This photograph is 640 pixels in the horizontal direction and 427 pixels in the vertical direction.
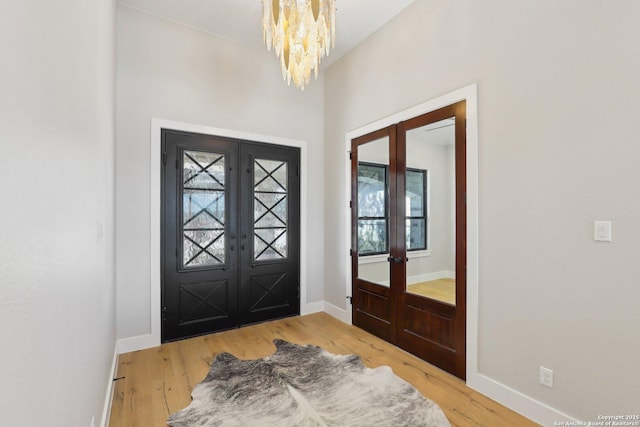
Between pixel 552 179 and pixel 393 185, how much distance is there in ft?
4.89

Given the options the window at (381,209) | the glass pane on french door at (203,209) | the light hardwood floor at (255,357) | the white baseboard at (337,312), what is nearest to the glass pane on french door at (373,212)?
the window at (381,209)

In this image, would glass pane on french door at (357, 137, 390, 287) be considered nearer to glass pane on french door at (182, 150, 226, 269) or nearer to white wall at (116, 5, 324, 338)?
white wall at (116, 5, 324, 338)

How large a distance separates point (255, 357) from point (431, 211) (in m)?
2.30

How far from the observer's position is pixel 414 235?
3.14m

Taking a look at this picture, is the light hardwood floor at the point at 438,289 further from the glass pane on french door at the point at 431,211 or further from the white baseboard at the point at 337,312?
→ the white baseboard at the point at 337,312

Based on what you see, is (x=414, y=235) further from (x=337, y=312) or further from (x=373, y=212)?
(x=337, y=312)

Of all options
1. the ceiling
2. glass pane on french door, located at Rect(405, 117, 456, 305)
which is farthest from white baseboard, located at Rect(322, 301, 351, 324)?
the ceiling

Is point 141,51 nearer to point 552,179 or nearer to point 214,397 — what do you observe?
point 214,397

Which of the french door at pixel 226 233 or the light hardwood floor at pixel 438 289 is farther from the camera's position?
the french door at pixel 226 233

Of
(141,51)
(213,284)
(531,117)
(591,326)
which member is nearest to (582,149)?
(531,117)

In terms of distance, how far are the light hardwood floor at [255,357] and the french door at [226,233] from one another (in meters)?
0.28

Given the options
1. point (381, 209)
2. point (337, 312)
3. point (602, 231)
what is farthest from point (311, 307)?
point (602, 231)

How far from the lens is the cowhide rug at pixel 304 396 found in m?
2.06

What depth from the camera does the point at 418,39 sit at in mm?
3043
